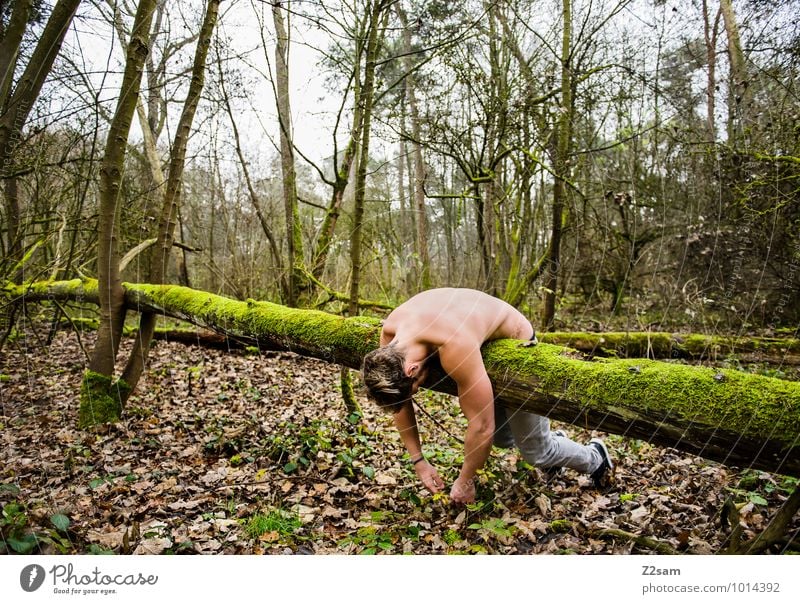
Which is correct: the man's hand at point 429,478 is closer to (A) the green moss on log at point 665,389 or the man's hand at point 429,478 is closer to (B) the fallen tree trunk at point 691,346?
(A) the green moss on log at point 665,389

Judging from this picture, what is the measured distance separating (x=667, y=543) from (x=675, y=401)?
26.0 inches

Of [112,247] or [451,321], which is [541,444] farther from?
[112,247]

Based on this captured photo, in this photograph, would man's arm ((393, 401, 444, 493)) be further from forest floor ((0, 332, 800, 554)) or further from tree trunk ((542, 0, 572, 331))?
tree trunk ((542, 0, 572, 331))

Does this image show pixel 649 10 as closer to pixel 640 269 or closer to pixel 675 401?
pixel 640 269

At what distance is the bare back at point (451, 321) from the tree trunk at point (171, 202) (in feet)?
9.18

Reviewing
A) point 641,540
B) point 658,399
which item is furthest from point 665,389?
point 641,540

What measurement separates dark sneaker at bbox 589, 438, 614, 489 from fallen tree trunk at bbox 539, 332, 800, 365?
1304 mm

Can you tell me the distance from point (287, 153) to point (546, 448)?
3.99m

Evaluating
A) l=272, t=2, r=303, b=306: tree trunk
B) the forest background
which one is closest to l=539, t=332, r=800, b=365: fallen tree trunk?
the forest background

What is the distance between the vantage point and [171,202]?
13.1 ft

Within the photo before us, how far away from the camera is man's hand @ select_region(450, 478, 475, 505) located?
2.16 meters
